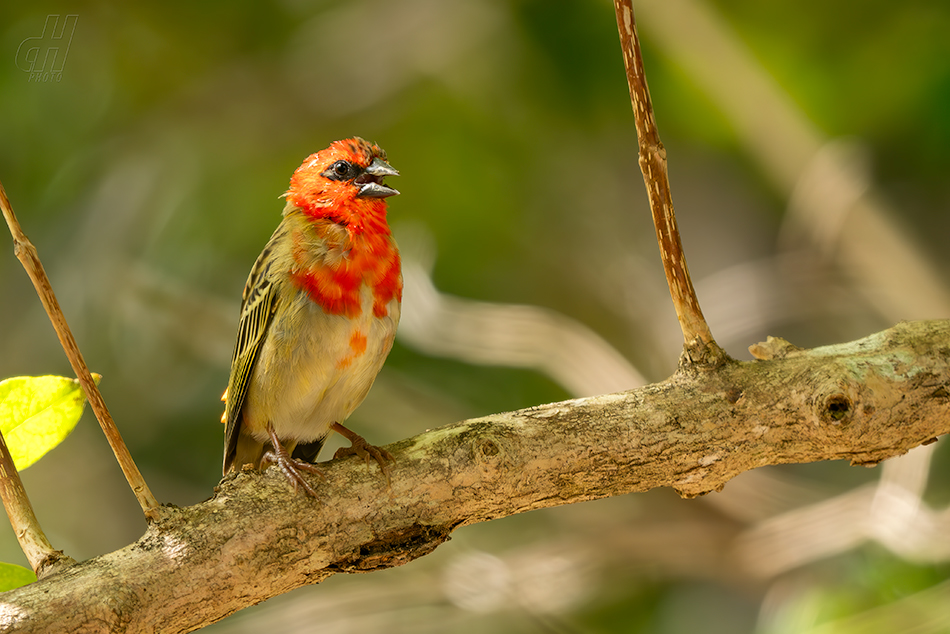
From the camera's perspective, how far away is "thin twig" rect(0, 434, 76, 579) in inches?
50.1

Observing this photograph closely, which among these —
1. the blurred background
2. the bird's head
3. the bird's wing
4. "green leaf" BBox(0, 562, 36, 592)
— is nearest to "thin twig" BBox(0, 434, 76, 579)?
"green leaf" BBox(0, 562, 36, 592)

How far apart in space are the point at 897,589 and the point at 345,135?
133 inches

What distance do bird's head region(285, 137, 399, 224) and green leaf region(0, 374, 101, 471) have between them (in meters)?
0.73

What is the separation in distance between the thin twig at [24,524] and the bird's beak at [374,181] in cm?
94

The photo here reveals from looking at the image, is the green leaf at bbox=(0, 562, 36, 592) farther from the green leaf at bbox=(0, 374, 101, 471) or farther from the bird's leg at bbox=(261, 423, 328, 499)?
the bird's leg at bbox=(261, 423, 328, 499)

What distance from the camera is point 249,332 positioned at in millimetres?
1890

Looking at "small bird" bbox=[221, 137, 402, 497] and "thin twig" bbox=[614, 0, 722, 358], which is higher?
"thin twig" bbox=[614, 0, 722, 358]

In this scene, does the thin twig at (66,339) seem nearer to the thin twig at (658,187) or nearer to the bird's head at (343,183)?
the bird's head at (343,183)

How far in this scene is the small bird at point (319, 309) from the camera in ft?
5.80

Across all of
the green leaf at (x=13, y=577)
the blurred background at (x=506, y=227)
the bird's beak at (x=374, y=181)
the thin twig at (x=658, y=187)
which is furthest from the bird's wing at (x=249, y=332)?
the blurred background at (x=506, y=227)

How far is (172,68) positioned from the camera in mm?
4125

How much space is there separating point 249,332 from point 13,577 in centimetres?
77

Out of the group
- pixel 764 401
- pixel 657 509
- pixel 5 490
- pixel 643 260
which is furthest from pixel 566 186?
pixel 5 490

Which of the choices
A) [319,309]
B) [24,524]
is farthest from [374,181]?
[24,524]
